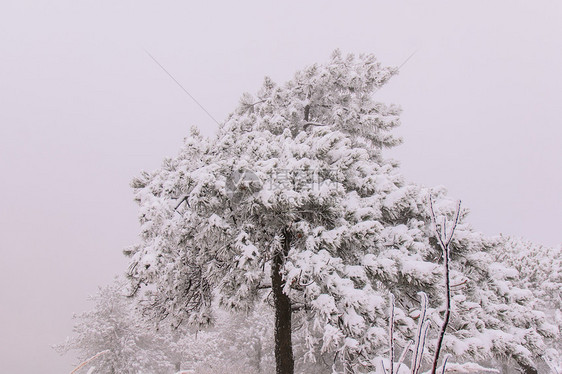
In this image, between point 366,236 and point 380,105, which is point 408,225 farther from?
point 380,105

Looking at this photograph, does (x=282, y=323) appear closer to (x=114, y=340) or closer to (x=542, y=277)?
(x=114, y=340)

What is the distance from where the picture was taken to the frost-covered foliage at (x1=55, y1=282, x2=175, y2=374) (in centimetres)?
2188

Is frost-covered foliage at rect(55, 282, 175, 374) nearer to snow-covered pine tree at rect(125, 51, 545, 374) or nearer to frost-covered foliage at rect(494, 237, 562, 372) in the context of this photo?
snow-covered pine tree at rect(125, 51, 545, 374)

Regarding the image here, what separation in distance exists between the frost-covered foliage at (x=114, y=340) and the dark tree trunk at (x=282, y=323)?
15281 millimetres

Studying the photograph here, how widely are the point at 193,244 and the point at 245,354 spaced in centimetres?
2301

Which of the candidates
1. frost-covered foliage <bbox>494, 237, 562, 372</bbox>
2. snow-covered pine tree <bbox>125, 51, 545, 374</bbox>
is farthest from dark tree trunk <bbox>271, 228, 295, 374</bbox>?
frost-covered foliage <bbox>494, 237, 562, 372</bbox>

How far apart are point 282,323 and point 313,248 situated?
283 cm

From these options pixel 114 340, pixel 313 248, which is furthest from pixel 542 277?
pixel 114 340

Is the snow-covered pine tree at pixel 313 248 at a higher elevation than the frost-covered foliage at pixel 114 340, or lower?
higher

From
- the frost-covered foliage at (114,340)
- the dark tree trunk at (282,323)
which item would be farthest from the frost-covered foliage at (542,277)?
the frost-covered foliage at (114,340)

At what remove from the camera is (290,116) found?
40.7 ft

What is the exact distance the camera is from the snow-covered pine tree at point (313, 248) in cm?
784

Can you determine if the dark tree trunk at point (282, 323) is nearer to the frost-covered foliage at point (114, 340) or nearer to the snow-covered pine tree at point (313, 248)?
the snow-covered pine tree at point (313, 248)

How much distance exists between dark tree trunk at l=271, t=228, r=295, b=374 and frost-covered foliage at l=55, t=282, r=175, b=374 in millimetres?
15281
